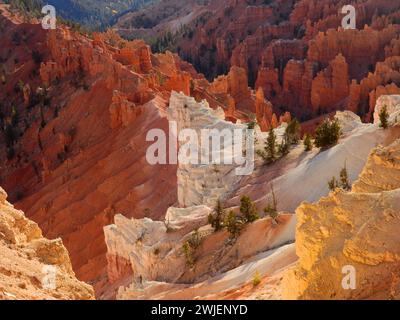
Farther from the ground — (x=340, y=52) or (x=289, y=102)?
(x=340, y=52)

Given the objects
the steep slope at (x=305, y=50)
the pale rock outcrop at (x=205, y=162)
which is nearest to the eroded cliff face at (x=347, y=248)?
the pale rock outcrop at (x=205, y=162)

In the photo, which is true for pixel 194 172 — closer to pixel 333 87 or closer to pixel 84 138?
pixel 84 138

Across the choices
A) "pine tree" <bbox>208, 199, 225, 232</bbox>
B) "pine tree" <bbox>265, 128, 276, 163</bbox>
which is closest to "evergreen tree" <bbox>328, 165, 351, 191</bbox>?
"pine tree" <bbox>208, 199, 225, 232</bbox>

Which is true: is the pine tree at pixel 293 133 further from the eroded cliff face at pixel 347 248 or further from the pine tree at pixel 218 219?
the eroded cliff face at pixel 347 248

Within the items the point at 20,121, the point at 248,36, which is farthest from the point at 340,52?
the point at 20,121

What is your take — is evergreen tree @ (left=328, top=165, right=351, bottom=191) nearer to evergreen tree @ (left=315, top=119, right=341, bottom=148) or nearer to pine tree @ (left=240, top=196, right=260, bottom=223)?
pine tree @ (left=240, top=196, right=260, bottom=223)
